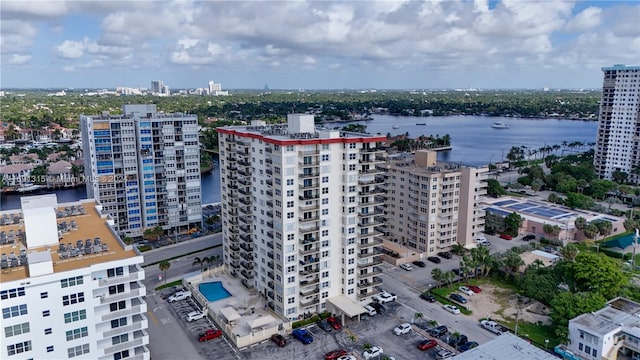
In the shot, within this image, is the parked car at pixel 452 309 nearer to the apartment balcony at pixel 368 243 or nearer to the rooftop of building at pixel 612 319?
the apartment balcony at pixel 368 243

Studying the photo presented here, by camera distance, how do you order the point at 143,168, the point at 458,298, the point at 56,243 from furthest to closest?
1. the point at 143,168
2. the point at 458,298
3. the point at 56,243

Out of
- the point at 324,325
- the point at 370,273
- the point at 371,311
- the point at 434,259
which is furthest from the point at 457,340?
the point at 434,259

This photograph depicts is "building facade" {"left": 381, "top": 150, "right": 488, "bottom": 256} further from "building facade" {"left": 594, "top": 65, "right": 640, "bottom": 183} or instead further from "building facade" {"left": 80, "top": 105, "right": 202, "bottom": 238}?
"building facade" {"left": 594, "top": 65, "right": 640, "bottom": 183}

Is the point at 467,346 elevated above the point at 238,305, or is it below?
below

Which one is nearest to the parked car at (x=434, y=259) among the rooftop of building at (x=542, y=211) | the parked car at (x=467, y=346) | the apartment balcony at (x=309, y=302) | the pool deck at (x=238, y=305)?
the rooftop of building at (x=542, y=211)

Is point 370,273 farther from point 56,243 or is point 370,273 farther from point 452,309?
point 56,243

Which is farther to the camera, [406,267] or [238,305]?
[406,267]

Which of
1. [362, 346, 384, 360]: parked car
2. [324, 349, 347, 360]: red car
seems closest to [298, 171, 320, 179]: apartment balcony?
[324, 349, 347, 360]: red car
